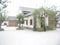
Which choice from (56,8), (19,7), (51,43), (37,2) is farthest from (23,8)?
(51,43)

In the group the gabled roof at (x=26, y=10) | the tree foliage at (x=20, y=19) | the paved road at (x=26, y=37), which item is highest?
the gabled roof at (x=26, y=10)

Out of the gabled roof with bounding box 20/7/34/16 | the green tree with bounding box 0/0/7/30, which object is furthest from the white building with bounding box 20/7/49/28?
the green tree with bounding box 0/0/7/30

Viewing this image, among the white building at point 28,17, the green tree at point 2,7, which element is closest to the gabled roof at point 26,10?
the white building at point 28,17

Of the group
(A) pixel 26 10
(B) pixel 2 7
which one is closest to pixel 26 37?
(A) pixel 26 10

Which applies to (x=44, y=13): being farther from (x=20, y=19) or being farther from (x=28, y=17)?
(x=20, y=19)

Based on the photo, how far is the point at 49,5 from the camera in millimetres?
1874

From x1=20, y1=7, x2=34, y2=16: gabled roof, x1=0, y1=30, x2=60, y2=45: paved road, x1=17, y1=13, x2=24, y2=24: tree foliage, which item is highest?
x1=20, y1=7, x2=34, y2=16: gabled roof

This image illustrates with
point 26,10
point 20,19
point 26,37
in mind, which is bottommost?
point 26,37

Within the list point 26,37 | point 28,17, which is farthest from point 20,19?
point 26,37

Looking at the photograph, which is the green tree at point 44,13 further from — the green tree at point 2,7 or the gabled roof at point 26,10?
the green tree at point 2,7

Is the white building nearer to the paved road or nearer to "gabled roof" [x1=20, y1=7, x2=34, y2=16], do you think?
"gabled roof" [x1=20, y1=7, x2=34, y2=16]

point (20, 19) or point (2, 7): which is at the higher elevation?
point (2, 7)

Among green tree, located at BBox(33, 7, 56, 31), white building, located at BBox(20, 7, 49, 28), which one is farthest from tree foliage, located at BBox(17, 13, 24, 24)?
green tree, located at BBox(33, 7, 56, 31)

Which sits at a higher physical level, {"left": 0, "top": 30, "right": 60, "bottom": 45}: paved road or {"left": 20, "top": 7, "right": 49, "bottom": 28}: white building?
{"left": 20, "top": 7, "right": 49, "bottom": 28}: white building
